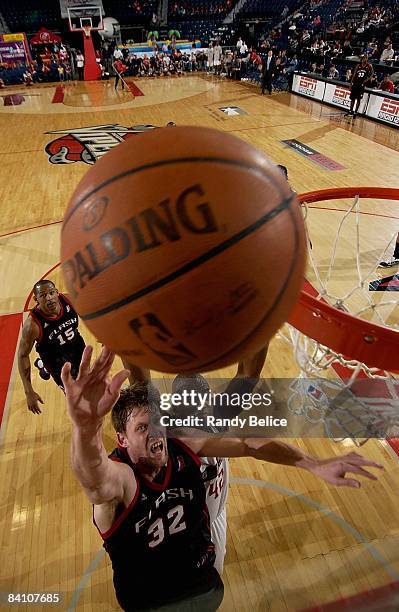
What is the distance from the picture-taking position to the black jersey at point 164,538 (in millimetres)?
1501

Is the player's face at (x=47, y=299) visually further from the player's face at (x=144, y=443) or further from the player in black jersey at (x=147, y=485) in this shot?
the player's face at (x=144, y=443)

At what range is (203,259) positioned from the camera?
0.96m

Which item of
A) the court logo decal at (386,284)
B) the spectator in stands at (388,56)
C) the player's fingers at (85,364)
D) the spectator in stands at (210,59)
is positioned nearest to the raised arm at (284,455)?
the player's fingers at (85,364)

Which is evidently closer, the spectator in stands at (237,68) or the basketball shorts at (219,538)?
the basketball shorts at (219,538)

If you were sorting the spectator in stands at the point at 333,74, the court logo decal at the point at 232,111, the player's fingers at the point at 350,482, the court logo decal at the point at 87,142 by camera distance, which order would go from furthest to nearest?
the spectator in stands at the point at 333,74 → the court logo decal at the point at 232,111 → the court logo decal at the point at 87,142 → the player's fingers at the point at 350,482

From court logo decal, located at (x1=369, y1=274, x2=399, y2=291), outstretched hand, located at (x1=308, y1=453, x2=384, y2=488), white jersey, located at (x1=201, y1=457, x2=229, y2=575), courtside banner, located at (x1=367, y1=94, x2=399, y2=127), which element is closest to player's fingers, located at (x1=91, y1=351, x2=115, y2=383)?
white jersey, located at (x1=201, y1=457, x2=229, y2=575)

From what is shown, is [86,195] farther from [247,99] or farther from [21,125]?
[247,99]

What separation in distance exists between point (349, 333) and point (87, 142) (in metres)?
8.56

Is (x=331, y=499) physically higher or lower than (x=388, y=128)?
lower

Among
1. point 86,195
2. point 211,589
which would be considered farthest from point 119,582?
point 86,195

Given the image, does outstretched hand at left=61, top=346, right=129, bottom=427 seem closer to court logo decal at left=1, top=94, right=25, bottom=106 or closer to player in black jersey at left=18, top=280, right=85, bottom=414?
player in black jersey at left=18, top=280, right=85, bottom=414

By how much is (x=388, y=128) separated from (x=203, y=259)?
10.1 metres

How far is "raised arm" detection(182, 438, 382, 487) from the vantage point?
154cm

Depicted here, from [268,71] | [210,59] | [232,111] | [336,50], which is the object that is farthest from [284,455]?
[210,59]
